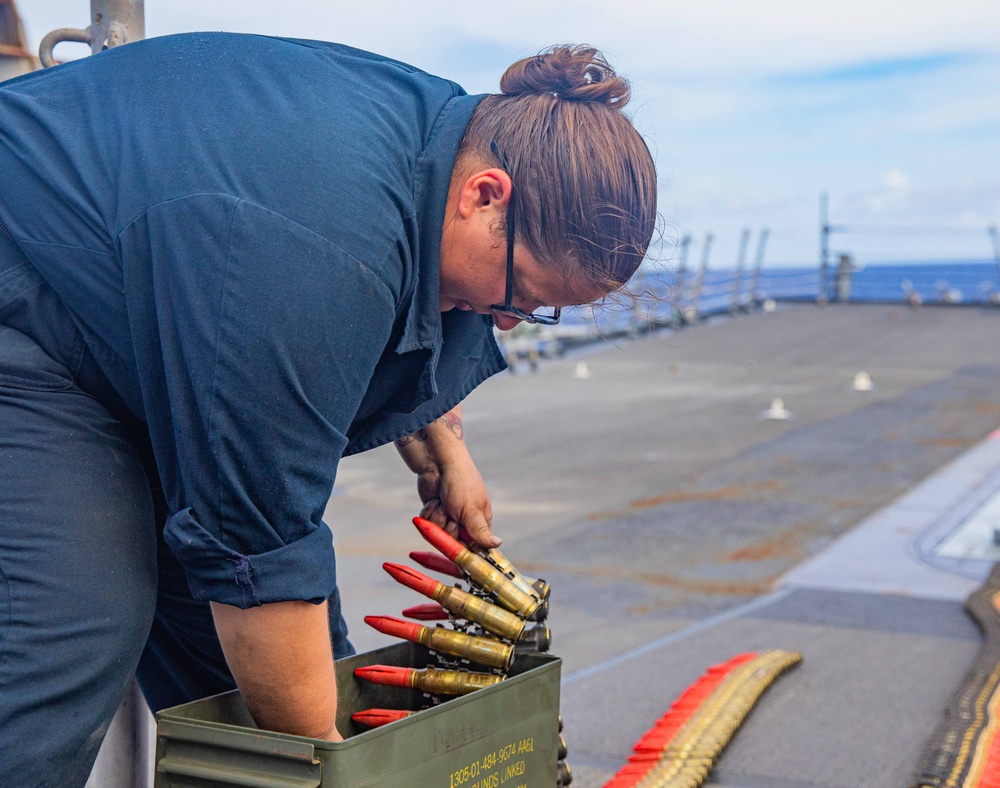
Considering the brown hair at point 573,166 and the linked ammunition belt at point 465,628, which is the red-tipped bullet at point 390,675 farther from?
the brown hair at point 573,166

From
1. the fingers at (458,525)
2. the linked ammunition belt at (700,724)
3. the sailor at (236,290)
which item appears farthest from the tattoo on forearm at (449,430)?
the linked ammunition belt at (700,724)

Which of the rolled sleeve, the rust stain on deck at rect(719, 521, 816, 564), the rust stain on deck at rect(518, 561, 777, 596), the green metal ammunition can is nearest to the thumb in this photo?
the green metal ammunition can

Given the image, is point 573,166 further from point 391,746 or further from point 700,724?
point 700,724

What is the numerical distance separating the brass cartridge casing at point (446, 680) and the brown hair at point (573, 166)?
794 mm

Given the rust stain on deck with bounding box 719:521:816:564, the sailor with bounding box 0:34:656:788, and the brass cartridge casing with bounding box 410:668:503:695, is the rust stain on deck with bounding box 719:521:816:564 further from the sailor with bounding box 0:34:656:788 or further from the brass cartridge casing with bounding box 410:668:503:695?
the sailor with bounding box 0:34:656:788

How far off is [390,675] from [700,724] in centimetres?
129

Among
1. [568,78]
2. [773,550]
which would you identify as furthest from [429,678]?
[773,550]

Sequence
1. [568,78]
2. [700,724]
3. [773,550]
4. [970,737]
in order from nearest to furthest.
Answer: [568,78]
[970,737]
[700,724]
[773,550]

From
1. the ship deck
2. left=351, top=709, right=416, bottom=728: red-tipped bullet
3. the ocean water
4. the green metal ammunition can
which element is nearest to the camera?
the green metal ammunition can

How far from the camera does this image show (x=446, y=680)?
6.48 ft

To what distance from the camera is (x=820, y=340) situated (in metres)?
14.2

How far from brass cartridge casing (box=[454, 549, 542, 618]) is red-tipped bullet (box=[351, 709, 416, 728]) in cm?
27

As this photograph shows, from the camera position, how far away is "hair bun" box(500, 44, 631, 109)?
1.56m

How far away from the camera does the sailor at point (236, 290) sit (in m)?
1.34
